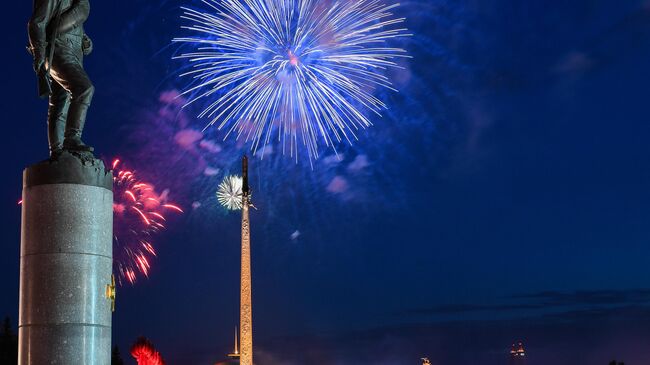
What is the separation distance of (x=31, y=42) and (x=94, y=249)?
3.09 m

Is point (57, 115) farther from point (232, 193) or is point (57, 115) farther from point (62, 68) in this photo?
point (232, 193)

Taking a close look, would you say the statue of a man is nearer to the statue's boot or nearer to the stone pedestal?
the statue's boot

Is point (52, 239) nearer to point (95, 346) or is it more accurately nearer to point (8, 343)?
point (95, 346)

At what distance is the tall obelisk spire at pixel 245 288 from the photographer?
4822 centimetres

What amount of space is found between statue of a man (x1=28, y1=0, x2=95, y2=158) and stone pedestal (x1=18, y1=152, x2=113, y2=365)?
52cm

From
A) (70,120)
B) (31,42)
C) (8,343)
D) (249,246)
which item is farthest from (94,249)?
(8,343)

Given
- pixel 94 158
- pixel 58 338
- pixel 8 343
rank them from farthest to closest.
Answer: pixel 8 343, pixel 94 158, pixel 58 338

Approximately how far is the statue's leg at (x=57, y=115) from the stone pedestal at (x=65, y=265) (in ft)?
1.79

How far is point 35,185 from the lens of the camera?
12859 mm

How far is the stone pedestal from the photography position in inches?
488

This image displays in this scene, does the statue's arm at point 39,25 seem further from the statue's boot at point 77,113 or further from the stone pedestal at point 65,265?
the stone pedestal at point 65,265

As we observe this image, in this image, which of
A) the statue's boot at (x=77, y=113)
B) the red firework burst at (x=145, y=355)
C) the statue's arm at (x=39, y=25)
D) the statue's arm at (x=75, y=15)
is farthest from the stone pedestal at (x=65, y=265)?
the red firework burst at (x=145, y=355)

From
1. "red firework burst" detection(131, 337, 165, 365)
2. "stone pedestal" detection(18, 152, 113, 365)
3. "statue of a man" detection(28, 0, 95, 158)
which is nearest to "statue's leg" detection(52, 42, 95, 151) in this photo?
"statue of a man" detection(28, 0, 95, 158)

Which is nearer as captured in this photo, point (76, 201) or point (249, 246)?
point (76, 201)
